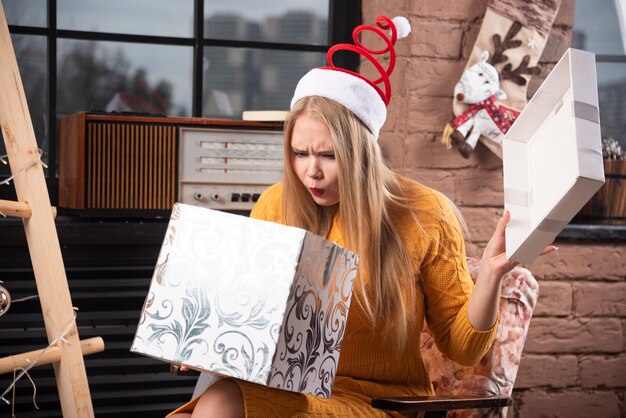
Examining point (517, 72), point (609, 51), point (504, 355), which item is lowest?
point (504, 355)

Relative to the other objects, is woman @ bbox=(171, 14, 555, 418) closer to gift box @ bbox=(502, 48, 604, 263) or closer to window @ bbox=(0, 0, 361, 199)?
gift box @ bbox=(502, 48, 604, 263)

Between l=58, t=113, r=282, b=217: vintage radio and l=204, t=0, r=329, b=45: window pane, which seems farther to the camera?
l=204, t=0, r=329, b=45: window pane

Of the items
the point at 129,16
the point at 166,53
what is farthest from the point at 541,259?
the point at 129,16

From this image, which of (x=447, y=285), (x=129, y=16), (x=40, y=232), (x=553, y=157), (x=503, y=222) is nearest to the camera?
(x=553, y=157)

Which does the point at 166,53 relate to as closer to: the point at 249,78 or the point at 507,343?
the point at 249,78

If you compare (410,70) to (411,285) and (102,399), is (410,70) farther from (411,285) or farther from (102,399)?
(102,399)

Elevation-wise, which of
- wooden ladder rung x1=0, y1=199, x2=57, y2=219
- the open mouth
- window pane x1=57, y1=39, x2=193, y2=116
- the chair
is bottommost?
the chair

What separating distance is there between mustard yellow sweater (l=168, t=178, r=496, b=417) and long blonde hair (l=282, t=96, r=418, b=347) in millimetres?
34

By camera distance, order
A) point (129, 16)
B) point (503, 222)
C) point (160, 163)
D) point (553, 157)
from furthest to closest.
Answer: point (129, 16) < point (160, 163) < point (503, 222) < point (553, 157)

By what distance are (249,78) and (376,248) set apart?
952 millimetres

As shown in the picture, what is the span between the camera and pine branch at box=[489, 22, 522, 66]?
2193 millimetres

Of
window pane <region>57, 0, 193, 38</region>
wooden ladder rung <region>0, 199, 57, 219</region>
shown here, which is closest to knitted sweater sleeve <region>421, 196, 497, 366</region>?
wooden ladder rung <region>0, 199, 57, 219</region>

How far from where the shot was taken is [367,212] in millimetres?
1645

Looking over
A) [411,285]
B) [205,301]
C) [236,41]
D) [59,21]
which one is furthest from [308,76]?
[59,21]
